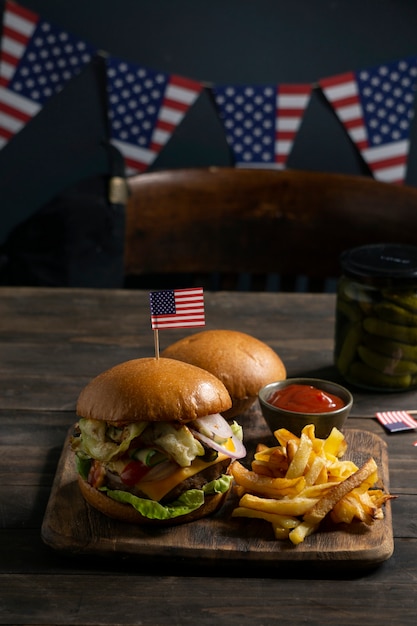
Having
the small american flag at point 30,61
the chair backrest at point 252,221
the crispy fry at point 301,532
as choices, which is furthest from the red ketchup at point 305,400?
the small american flag at point 30,61

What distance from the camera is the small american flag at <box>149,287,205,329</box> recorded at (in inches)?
68.5

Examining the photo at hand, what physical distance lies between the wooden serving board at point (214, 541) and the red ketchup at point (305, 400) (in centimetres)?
31

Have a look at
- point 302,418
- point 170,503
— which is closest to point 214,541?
point 170,503

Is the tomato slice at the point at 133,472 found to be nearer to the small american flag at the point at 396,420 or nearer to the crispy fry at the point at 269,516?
the crispy fry at the point at 269,516

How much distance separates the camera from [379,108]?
392 centimetres

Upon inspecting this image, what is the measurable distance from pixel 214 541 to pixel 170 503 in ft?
0.34

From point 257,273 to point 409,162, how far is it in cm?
127

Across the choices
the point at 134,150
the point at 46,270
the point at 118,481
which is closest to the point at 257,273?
the point at 46,270

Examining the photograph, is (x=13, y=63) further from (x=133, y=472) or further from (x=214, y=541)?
(x=214, y=541)

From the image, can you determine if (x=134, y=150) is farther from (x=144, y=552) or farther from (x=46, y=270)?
(x=144, y=552)

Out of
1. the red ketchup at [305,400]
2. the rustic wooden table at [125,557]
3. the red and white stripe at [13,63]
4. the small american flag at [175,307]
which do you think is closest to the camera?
the rustic wooden table at [125,557]

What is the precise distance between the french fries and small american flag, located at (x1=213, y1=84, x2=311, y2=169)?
2.52m

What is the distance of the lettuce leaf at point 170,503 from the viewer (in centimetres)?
149

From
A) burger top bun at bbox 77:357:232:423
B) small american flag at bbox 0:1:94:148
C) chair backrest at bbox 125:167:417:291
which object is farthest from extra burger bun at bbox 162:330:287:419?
small american flag at bbox 0:1:94:148
